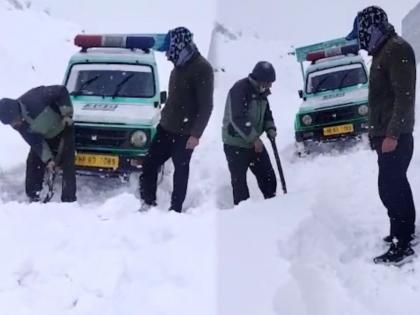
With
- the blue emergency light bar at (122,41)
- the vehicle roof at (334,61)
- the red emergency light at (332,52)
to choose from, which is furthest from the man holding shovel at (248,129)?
the red emergency light at (332,52)

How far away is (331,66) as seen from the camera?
10.8m

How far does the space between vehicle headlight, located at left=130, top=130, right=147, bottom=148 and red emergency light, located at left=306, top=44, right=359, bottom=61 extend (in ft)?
16.0

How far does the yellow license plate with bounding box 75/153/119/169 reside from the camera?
7402mm

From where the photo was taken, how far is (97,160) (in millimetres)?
7434

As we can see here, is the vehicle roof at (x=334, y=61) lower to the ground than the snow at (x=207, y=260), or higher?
higher

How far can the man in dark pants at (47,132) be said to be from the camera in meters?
6.34

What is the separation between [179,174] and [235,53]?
27.7 m

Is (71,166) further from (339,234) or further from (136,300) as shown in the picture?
(136,300)

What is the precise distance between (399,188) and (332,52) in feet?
22.3

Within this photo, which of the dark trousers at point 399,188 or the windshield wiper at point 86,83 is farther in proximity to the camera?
the windshield wiper at point 86,83

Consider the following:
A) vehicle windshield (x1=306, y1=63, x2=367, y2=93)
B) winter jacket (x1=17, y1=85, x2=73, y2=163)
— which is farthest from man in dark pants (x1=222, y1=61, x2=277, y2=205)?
vehicle windshield (x1=306, y1=63, x2=367, y2=93)

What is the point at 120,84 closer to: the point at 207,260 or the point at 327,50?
the point at 327,50

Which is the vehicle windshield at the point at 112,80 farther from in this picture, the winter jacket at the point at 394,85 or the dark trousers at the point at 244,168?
the winter jacket at the point at 394,85

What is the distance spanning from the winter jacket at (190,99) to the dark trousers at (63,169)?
113 cm
